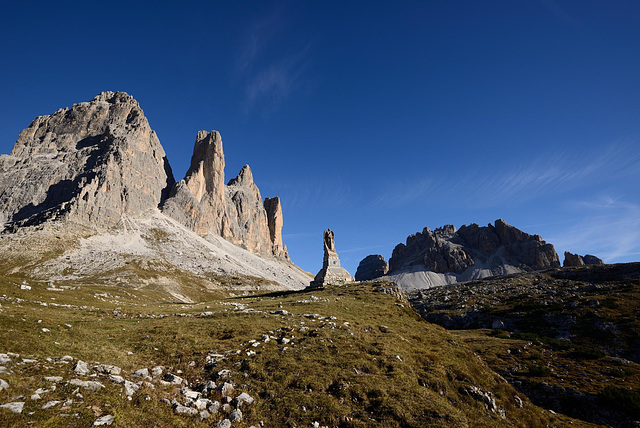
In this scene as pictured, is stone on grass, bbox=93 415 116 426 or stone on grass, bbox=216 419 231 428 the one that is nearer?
stone on grass, bbox=93 415 116 426

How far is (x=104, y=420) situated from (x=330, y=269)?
2403 inches

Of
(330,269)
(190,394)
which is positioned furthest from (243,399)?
(330,269)

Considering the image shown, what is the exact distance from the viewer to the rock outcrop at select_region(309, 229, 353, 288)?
2653 inches

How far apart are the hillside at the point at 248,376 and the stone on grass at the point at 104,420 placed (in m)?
0.17

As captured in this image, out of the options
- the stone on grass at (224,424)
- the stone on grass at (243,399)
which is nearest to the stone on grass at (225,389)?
the stone on grass at (243,399)

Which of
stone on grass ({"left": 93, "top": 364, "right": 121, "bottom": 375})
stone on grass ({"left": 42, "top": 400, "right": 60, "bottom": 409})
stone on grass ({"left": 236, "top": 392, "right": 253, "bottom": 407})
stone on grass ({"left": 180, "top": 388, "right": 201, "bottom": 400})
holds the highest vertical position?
stone on grass ({"left": 93, "top": 364, "right": 121, "bottom": 375})

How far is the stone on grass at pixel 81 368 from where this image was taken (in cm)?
1260

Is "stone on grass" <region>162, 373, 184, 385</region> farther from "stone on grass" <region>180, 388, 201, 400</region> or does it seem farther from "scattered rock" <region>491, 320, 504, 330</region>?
"scattered rock" <region>491, 320, 504, 330</region>

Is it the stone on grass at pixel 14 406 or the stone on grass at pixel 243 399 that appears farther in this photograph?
the stone on grass at pixel 243 399

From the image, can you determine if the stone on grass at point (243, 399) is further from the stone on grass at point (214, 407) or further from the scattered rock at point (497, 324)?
the scattered rock at point (497, 324)

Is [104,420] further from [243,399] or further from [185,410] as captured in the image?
[243,399]

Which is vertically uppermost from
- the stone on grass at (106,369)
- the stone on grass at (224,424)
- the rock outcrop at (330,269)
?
the rock outcrop at (330,269)

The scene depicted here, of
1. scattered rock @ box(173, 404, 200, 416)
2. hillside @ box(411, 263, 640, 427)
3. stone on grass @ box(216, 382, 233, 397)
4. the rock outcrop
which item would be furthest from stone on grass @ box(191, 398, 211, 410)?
the rock outcrop

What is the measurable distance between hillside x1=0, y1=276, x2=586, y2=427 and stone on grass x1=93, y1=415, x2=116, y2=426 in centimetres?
17
